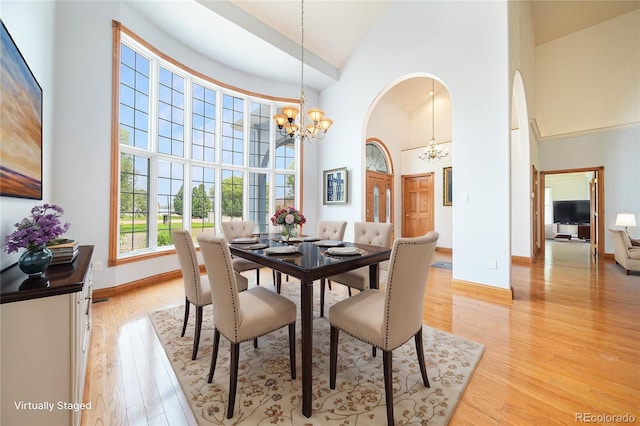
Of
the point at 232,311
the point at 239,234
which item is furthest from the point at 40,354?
the point at 239,234

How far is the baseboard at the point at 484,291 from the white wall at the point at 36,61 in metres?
4.22

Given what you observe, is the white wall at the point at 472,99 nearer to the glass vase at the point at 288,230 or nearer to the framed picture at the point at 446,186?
the glass vase at the point at 288,230

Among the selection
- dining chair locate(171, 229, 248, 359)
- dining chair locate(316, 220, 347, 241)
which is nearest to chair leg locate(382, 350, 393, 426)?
dining chair locate(171, 229, 248, 359)

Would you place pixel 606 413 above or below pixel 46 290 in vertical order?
below

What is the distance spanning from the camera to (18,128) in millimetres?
1573

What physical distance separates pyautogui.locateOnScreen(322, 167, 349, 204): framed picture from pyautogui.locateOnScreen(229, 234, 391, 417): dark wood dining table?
2.78 metres

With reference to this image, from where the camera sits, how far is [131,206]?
3475mm

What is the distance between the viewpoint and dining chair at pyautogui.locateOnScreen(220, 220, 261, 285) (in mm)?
2929

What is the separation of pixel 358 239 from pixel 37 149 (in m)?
2.88

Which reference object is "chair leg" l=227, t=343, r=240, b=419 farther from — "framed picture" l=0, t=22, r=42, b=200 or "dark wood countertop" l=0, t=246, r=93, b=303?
"framed picture" l=0, t=22, r=42, b=200

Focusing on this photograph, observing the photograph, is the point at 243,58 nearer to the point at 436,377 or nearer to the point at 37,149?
the point at 37,149

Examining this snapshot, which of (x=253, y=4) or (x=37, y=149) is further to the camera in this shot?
(x=253, y=4)

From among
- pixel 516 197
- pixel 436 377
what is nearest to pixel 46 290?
pixel 436 377

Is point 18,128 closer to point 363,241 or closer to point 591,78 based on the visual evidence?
point 363,241
